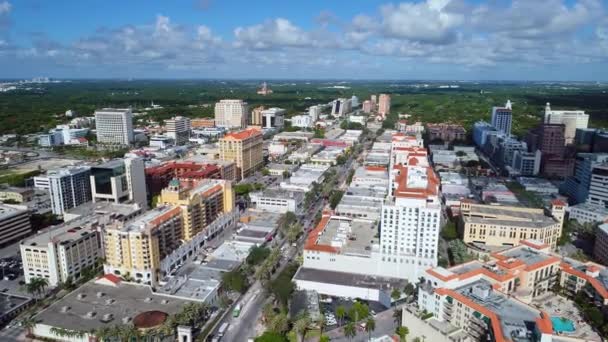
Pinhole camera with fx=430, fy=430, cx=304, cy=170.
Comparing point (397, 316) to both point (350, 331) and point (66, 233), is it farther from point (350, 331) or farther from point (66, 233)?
point (66, 233)

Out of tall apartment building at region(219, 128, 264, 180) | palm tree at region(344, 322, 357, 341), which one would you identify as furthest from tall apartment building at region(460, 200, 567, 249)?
tall apartment building at region(219, 128, 264, 180)

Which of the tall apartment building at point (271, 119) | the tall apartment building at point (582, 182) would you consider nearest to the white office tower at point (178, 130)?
the tall apartment building at point (271, 119)

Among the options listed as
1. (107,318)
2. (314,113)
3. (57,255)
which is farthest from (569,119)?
(57,255)

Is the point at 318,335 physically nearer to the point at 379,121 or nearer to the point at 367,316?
the point at 367,316

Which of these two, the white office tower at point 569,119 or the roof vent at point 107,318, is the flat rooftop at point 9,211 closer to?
the roof vent at point 107,318

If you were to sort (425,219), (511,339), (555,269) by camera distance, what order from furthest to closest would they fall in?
(425,219) → (555,269) → (511,339)

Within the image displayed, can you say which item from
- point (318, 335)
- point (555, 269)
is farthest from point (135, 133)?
point (555, 269)

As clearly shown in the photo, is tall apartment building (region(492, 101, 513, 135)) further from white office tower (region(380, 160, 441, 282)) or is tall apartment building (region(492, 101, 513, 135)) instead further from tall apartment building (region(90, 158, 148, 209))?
tall apartment building (region(90, 158, 148, 209))

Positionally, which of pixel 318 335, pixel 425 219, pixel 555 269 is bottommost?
pixel 318 335
